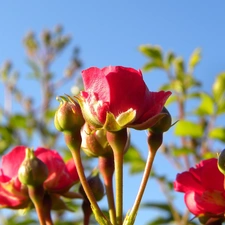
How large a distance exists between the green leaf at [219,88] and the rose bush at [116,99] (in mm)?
1851

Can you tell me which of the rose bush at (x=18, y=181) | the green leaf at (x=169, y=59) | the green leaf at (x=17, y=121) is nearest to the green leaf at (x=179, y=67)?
the green leaf at (x=169, y=59)

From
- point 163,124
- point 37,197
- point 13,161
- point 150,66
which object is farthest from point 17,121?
point 163,124

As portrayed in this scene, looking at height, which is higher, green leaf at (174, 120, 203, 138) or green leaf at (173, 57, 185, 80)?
green leaf at (173, 57, 185, 80)

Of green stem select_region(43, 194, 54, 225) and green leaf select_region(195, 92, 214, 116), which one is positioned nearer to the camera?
green stem select_region(43, 194, 54, 225)

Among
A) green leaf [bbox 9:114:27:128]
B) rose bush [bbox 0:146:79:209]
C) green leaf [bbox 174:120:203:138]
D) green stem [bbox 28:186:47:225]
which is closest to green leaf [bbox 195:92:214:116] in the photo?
green leaf [bbox 174:120:203:138]

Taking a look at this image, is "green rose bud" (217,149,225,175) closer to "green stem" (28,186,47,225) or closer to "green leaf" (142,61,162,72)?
"green stem" (28,186,47,225)

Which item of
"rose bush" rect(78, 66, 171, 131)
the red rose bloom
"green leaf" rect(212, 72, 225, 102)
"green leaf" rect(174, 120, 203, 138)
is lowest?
the red rose bloom

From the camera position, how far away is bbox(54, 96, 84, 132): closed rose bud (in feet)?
3.39

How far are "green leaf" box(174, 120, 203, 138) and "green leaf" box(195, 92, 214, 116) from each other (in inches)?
5.8

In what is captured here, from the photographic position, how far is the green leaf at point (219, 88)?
278 centimetres

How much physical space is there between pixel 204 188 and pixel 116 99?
0.97 feet

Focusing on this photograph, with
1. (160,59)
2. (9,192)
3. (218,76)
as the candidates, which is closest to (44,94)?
(160,59)

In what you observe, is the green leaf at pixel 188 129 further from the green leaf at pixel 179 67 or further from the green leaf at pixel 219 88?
the green leaf at pixel 179 67

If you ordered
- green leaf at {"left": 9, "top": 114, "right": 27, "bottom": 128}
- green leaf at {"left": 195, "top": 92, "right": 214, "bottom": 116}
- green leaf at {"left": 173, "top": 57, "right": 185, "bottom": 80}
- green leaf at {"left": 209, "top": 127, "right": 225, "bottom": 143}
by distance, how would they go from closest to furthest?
green leaf at {"left": 209, "top": 127, "right": 225, "bottom": 143} → green leaf at {"left": 195, "top": 92, "right": 214, "bottom": 116} → green leaf at {"left": 173, "top": 57, "right": 185, "bottom": 80} → green leaf at {"left": 9, "top": 114, "right": 27, "bottom": 128}
